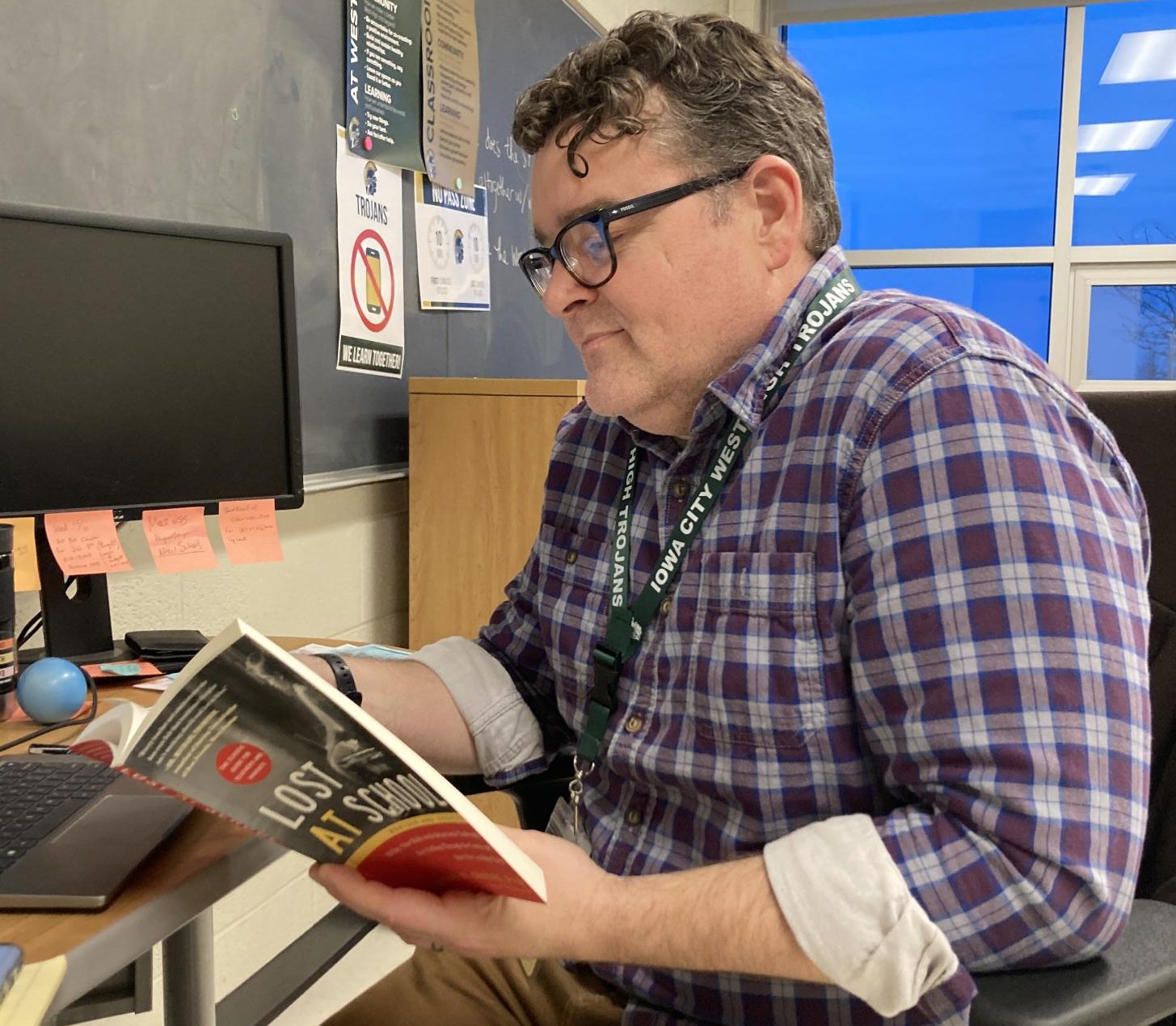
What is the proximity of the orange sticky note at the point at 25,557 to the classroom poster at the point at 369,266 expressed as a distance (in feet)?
2.63

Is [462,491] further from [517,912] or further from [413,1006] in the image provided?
[517,912]

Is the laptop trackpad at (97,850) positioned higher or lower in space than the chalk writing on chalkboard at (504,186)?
lower

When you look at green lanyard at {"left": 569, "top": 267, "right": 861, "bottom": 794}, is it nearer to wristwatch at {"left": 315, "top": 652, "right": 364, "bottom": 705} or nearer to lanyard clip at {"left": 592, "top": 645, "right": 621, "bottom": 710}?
lanyard clip at {"left": 592, "top": 645, "right": 621, "bottom": 710}

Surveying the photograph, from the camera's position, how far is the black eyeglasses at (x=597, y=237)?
Result: 0.94 m

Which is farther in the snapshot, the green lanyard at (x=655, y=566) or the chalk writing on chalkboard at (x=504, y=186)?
the chalk writing on chalkboard at (x=504, y=186)

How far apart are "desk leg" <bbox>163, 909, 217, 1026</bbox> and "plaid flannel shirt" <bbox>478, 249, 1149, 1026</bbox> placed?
0.40 meters

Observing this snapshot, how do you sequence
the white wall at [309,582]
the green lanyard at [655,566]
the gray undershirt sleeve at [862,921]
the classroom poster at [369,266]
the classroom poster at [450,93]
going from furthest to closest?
the classroom poster at [450,93] → the classroom poster at [369,266] → the white wall at [309,582] → the green lanyard at [655,566] → the gray undershirt sleeve at [862,921]

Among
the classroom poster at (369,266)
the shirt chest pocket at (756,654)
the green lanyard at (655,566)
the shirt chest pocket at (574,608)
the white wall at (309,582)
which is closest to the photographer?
the shirt chest pocket at (756,654)

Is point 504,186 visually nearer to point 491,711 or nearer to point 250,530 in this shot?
point 250,530

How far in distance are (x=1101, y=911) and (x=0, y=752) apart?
0.88 m

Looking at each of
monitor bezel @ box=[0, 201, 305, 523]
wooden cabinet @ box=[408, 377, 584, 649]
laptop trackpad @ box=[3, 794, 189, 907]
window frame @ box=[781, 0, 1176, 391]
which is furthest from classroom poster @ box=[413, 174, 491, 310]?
window frame @ box=[781, 0, 1176, 391]

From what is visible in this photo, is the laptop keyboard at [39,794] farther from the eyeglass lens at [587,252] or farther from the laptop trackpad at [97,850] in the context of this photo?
the eyeglass lens at [587,252]

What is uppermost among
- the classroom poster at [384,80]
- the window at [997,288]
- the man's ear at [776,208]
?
the classroom poster at [384,80]

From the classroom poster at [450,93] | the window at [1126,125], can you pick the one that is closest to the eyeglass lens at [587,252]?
the classroom poster at [450,93]
